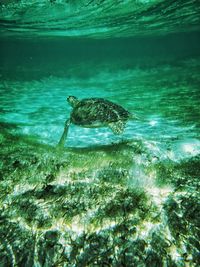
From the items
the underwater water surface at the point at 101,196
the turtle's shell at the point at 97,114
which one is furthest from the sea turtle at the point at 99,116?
the underwater water surface at the point at 101,196

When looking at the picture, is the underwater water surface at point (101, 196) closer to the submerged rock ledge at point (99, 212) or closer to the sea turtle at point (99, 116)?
the submerged rock ledge at point (99, 212)

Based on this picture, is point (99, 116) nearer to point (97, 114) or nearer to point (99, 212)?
point (97, 114)

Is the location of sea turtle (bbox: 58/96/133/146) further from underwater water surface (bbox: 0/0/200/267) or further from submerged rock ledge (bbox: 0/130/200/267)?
submerged rock ledge (bbox: 0/130/200/267)

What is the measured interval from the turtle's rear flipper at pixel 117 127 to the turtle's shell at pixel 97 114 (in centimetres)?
11

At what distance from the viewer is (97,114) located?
7.14 metres

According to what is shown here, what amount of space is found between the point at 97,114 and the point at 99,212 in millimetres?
3561

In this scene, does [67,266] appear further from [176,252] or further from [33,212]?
[176,252]

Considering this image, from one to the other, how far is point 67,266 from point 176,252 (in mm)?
1546

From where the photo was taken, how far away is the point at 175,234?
3.65m

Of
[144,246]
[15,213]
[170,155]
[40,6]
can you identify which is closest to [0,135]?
[15,213]

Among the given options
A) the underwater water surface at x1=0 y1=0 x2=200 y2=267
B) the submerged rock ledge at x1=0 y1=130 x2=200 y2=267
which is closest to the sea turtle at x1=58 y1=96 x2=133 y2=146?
the underwater water surface at x1=0 y1=0 x2=200 y2=267

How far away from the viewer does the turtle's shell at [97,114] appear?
7.09m

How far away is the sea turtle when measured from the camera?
7.01m

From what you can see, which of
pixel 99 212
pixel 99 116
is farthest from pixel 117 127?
pixel 99 212
